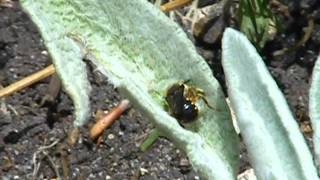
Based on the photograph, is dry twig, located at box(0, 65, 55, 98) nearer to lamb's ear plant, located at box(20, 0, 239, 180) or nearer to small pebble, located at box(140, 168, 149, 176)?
small pebble, located at box(140, 168, 149, 176)

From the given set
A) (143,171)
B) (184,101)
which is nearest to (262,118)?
(184,101)

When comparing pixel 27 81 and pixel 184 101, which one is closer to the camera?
pixel 184 101

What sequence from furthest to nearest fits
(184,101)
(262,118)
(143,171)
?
1. (143,171)
2. (184,101)
3. (262,118)

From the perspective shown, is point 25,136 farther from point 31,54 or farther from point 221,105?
point 221,105

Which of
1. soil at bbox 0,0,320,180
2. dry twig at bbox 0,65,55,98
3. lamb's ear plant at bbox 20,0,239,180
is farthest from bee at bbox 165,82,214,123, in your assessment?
dry twig at bbox 0,65,55,98

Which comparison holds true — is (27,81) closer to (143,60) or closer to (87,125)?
(87,125)

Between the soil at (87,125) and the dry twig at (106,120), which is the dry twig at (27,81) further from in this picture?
the dry twig at (106,120)

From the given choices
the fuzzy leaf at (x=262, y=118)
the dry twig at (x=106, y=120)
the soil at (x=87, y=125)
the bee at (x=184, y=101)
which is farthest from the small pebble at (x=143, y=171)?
the fuzzy leaf at (x=262, y=118)
